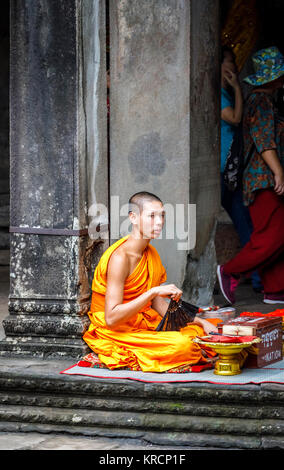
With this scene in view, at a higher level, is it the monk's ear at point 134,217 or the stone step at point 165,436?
the monk's ear at point 134,217

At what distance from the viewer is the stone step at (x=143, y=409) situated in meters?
4.46

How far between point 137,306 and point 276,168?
209 cm

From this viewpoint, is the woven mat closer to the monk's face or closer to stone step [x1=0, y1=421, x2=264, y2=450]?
stone step [x1=0, y1=421, x2=264, y2=450]

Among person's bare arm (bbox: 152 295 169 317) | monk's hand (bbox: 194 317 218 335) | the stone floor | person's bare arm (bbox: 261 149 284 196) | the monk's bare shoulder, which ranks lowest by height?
the stone floor

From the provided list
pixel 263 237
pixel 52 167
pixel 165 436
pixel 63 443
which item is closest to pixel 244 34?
pixel 263 237

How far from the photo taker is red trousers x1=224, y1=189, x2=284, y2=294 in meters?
6.49

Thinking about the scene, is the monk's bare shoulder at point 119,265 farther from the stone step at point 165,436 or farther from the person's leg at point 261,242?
the person's leg at point 261,242

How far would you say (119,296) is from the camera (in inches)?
190

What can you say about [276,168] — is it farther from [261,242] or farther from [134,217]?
[134,217]

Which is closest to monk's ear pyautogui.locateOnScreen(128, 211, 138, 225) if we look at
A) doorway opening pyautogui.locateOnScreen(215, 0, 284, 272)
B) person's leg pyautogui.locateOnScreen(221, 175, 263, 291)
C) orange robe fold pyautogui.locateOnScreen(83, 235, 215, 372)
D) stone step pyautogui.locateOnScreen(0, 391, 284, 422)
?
orange robe fold pyautogui.locateOnScreen(83, 235, 215, 372)

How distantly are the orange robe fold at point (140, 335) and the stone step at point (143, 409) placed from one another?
0.69ft

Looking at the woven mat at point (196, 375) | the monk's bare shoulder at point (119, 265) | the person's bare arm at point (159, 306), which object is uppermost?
the monk's bare shoulder at point (119, 265)

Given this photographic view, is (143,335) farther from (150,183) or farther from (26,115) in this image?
(26,115)

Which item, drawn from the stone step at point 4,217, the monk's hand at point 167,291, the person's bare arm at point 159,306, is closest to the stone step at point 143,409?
the monk's hand at point 167,291
